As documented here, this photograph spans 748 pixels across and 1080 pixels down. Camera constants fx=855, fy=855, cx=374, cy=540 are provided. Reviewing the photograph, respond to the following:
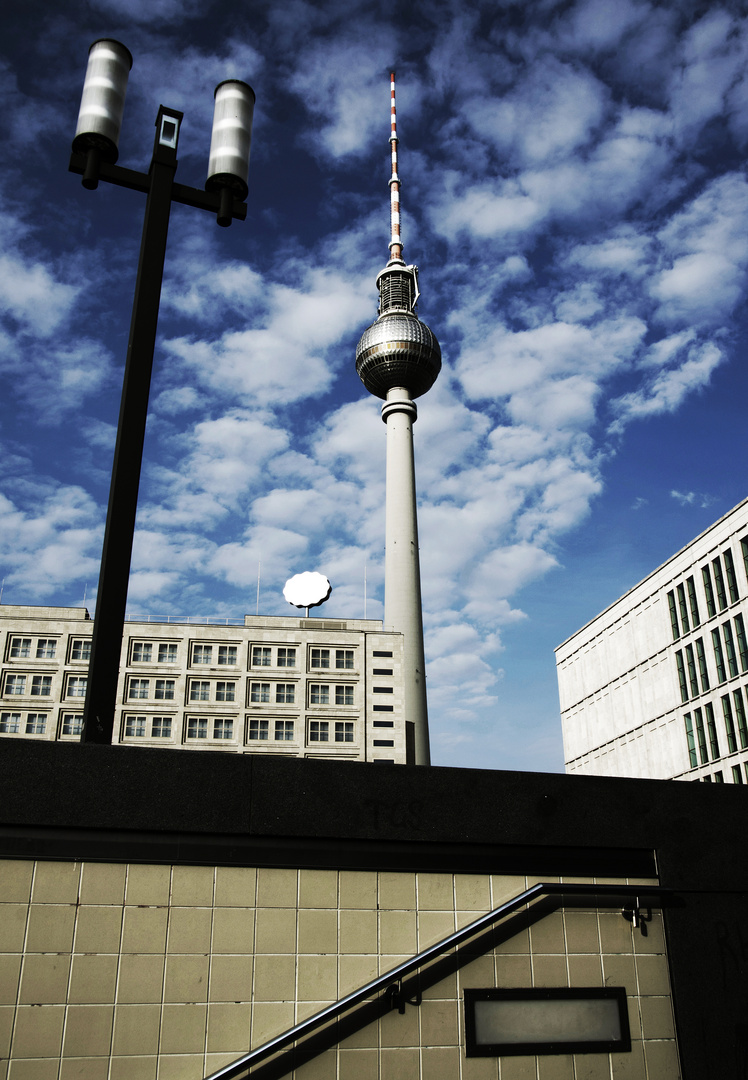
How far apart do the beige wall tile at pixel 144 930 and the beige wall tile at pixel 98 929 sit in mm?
61

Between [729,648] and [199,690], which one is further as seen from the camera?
[199,690]

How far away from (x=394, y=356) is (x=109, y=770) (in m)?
84.2

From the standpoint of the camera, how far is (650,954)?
7.83 m

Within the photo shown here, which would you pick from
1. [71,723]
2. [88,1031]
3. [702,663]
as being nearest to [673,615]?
[702,663]

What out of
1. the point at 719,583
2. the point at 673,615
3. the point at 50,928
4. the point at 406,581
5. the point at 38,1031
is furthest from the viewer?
the point at 406,581

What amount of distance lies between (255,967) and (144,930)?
943mm

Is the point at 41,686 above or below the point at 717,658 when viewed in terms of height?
above

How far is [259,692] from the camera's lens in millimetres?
73750

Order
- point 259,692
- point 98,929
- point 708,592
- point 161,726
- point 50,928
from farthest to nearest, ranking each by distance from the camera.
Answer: point 259,692, point 161,726, point 708,592, point 98,929, point 50,928

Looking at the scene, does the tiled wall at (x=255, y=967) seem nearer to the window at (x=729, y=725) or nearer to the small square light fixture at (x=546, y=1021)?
the small square light fixture at (x=546, y=1021)

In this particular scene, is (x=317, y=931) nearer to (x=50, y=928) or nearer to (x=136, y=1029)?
(x=136, y=1029)

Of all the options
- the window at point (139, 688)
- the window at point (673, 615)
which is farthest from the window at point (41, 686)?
the window at point (673, 615)

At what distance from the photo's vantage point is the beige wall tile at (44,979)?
638cm

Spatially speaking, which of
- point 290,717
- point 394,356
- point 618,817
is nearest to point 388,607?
point 290,717
